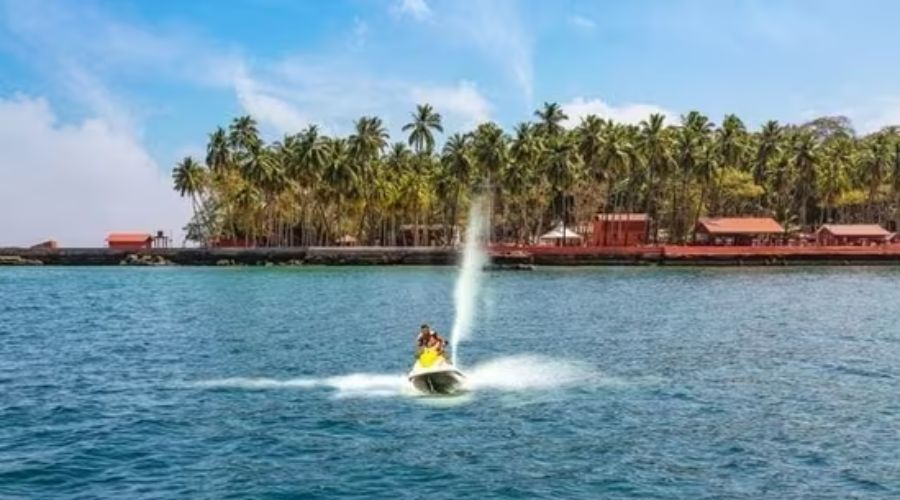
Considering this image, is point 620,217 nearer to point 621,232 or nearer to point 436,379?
point 621,232

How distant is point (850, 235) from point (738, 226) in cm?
1647

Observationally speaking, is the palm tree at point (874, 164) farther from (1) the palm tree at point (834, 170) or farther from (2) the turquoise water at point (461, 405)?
(2) the turquoise water at point (461, 405)

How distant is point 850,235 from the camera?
140500mm

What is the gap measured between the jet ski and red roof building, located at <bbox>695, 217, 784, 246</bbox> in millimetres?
115481

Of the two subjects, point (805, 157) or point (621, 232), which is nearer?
point (805, 157)

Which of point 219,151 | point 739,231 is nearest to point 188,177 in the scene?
point 219,151

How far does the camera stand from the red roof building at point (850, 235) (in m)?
140

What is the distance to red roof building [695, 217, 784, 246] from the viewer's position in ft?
458

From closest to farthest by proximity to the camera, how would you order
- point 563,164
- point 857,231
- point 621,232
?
point 563,164 → point 857,231 → point 621,232

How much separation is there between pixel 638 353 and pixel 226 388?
709 inches

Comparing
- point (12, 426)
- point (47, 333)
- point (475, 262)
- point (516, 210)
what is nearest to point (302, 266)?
point (475, 262)

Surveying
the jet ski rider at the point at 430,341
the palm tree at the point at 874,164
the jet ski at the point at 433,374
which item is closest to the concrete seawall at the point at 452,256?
the palm tree at the point at 874,164

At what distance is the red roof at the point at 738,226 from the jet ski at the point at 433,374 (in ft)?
379

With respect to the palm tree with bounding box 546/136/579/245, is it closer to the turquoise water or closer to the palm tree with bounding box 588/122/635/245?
the palm tree with bounding box 588/122/635/245
